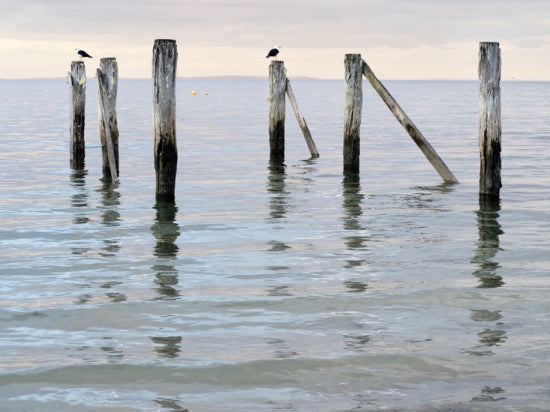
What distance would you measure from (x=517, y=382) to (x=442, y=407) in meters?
0.90

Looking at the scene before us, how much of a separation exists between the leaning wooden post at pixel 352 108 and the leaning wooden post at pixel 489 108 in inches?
140

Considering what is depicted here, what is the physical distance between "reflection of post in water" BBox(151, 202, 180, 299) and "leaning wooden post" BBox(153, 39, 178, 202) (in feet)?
2.09

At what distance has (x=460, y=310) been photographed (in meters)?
9.05

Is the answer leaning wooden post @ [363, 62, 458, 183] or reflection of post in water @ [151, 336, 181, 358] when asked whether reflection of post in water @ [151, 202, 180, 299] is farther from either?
leaning wooden post @ [363, 62, 458, 183]

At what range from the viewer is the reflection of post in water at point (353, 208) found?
42.5 ft

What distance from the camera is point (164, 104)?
15.1 metres

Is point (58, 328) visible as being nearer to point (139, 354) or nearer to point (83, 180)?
point (139, 354)

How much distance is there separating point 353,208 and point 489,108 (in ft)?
9.53

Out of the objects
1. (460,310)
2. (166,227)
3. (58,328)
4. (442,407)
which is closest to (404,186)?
(166,227)

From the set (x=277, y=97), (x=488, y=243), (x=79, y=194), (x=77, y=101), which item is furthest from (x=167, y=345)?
(x=277, y=97)

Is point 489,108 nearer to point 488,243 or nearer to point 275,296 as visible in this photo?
→ point 488,243

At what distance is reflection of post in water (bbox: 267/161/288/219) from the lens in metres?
15.7

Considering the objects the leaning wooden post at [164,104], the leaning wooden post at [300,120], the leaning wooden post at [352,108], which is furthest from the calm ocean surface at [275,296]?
the leaning wooden post at [300,120]

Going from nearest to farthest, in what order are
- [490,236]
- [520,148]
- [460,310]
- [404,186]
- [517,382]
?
[517,382] → [460,310] → [490,236] → [404,186] → [520,148]
